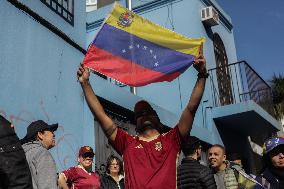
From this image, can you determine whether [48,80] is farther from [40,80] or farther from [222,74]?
[222,74]

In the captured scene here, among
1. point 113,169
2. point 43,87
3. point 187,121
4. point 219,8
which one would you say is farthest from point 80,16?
point 219,8

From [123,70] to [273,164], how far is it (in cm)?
147

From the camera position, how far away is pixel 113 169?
548cm

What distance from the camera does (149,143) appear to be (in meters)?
2.95

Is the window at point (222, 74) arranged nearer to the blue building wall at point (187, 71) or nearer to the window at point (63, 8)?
the blue building wall at point (187, 71)

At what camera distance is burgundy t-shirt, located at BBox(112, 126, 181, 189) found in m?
2.79

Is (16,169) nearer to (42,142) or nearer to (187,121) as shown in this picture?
(187,121)

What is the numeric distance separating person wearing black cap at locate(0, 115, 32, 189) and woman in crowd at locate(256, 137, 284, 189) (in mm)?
1882

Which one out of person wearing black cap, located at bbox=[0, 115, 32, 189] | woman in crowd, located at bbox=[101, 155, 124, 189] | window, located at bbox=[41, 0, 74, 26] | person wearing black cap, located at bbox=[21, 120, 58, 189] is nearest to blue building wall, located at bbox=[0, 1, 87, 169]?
window, located at bbox=[41, 0, 74, 26]

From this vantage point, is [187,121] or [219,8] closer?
[187,121]

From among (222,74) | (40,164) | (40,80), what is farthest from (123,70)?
(222,74)

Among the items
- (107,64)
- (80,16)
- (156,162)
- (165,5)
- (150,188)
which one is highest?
(165,5)

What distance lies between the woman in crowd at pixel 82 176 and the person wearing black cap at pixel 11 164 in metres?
2.81

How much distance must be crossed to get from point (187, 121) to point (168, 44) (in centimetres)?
97
